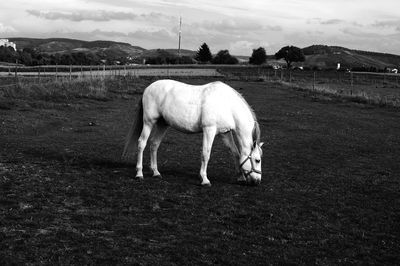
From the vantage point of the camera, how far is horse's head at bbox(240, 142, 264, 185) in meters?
9.96

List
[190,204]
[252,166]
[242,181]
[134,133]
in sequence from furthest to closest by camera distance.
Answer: [134,133] → [242,181] → [252,166] → [190,204]

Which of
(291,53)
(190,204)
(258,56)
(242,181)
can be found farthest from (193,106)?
(291,53)

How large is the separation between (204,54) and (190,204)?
134m

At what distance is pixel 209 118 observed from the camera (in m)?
9.76

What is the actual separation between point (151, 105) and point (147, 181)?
159 centimetres

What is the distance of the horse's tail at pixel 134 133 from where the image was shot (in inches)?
420

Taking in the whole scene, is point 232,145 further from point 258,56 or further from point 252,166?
point 258,56

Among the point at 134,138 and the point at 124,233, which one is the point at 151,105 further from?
the point at 124,233

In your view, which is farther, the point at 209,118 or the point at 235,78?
the point at 235,78

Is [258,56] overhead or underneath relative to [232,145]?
overhead

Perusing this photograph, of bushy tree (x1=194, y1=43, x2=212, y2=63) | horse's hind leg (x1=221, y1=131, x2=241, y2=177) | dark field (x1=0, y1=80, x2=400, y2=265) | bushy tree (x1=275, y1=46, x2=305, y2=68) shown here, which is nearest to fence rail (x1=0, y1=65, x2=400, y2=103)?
dark field (x1=0, y1=80, x2=400, y2=265)

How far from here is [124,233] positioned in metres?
6.80

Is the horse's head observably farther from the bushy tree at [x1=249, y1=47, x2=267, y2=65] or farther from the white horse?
the bushy tree at [x1=249, y1=47, x2=267, y2=65]

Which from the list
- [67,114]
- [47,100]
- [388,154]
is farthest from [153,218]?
[47,100]
